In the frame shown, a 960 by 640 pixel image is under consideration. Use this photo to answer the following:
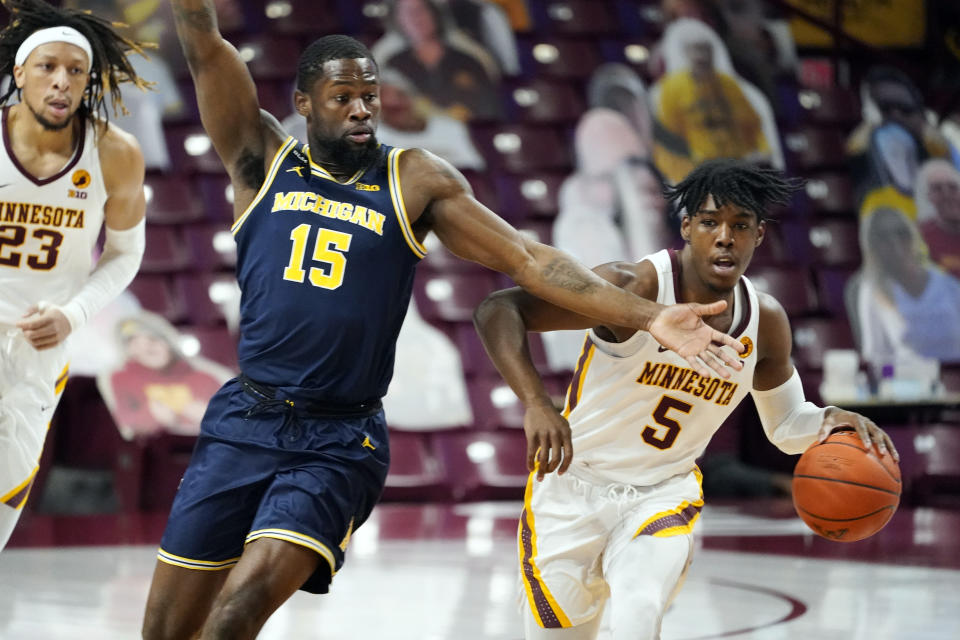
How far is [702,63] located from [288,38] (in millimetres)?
3379

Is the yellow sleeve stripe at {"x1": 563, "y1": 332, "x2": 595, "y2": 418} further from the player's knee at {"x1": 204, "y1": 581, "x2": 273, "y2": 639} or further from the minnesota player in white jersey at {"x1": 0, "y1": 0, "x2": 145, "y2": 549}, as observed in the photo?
the minnesota player in white jersey at {"x1": 0, "y1": 0, "x2": 145, "y2": 549}

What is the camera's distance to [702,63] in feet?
35.2

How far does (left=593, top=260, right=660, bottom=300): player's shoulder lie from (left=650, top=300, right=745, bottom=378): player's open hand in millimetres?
453

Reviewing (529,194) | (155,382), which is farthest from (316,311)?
(529,194)

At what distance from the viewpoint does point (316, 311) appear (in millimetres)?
3217

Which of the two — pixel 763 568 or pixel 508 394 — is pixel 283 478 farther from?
pixel 508 394

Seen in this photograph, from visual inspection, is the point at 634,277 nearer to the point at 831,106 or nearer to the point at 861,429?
the point at 861,429

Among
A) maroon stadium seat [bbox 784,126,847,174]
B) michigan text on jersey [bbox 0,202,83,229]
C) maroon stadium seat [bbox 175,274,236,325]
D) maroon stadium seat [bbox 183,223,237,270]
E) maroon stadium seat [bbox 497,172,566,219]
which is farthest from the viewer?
maroon stadium seat [bbox 784,126,847,174]

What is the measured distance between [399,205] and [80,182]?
1.33 metres

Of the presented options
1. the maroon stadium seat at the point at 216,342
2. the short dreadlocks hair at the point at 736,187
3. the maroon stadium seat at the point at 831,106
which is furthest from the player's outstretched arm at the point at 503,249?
the maroon stadium seat at the point at 831,106

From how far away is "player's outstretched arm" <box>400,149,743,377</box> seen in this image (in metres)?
3.30

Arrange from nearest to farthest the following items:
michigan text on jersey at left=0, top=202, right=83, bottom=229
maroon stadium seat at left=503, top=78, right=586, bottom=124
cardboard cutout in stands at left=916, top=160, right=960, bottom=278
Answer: michigan text on jersey at left=0, top=202, right=83, bottom=229
maroon stadium seat at left=503, top=78, right=586, bottom=124
cardboard cutout in stands at left=916, top=160, right=960, bottom=278

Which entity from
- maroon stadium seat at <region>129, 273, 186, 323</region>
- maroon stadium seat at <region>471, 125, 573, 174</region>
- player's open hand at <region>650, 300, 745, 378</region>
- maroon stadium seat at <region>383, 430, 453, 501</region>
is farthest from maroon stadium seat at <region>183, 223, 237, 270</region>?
player's open hand at <region>650, 300, 745, 378</region>

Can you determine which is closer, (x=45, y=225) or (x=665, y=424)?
(x=665, y=424)
